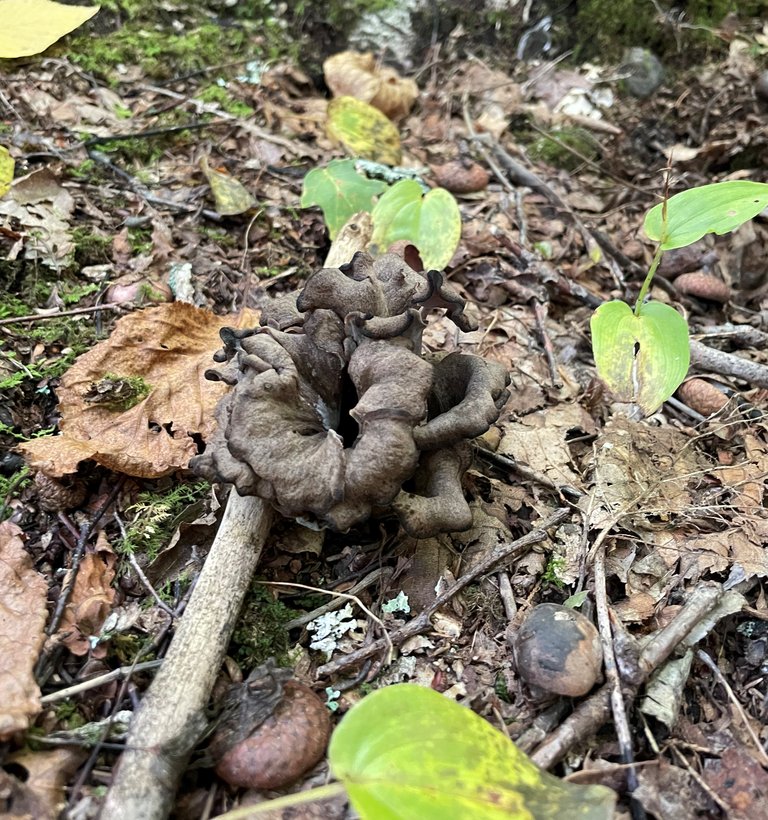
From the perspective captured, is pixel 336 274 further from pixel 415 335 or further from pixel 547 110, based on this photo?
pixel 547 110

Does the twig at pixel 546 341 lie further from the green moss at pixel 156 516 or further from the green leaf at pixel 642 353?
the green moss at pixel 156 516

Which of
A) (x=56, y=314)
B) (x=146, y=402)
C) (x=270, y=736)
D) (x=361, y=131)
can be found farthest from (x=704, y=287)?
(x=56, y=314)

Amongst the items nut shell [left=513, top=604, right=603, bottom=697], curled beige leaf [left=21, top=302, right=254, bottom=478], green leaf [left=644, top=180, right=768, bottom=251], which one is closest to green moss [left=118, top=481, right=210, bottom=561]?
curled beige leaf [left=21, top=302, right=254, bottom=478]

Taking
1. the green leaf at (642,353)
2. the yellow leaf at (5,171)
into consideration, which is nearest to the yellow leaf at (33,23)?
the yellow leaf at (5,171)

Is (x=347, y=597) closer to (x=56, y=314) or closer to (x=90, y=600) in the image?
(x=90, y=600)

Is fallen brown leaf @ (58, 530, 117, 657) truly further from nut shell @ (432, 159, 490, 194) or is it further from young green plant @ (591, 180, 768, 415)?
nut shell @ (432, 159, 490, 194)

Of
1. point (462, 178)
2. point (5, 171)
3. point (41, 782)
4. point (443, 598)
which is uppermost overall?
point (5, 171)
